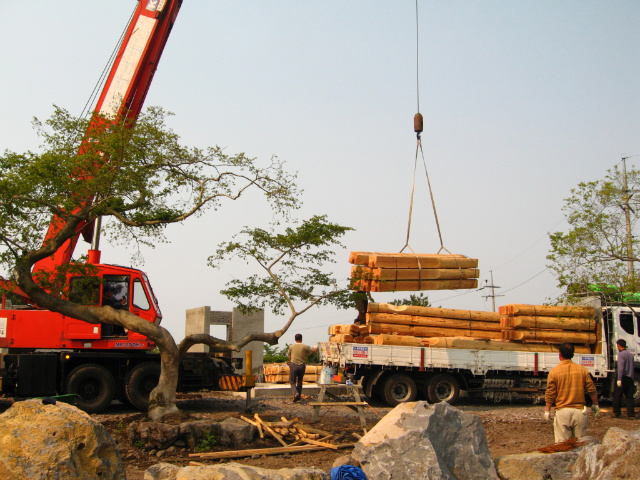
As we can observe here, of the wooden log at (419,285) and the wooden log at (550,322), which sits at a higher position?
the wooden log at (419,285)

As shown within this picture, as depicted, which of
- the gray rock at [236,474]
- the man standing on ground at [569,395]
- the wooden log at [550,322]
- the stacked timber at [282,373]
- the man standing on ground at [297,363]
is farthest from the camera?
the stacked timber at [282,373]

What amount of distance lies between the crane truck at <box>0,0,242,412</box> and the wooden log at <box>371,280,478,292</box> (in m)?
3.89

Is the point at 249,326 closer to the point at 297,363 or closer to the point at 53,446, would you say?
the point at 297,363

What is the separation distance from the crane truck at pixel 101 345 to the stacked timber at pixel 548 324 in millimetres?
7307

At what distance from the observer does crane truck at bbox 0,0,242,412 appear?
1366cm

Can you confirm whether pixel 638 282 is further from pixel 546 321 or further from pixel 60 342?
pixel 60 342

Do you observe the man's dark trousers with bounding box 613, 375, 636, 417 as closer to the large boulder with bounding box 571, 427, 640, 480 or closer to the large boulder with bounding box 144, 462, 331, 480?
the large boulder with bounding box 571, 427, 640, 480

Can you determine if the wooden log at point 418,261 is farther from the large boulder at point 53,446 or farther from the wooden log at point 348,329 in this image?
the large boulder at point 53,446

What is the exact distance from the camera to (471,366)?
16.1 metres

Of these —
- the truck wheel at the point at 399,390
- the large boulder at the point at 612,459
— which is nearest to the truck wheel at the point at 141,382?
the truck wheel at the point at 399,390

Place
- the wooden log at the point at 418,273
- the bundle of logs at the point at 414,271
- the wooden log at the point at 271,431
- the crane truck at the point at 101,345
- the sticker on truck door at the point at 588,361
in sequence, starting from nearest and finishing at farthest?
the wooden log at the point at 271,431, the crane truck at the point at 101,345, the wooden log at the point at 418,273, the bundle of logs at the point at 414,271, the sticker on truck door at the point at 588,361

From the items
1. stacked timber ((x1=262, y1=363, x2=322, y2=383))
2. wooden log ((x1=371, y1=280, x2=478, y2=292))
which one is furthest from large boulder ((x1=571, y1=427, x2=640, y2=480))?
stacked timber ((x1=262, y1=363, x2=322, y2=383))

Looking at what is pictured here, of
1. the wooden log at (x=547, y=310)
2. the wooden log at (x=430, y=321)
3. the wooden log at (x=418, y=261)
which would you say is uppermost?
the wooden log at (x=418, y=261)

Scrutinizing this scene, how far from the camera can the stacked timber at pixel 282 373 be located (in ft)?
66.8
